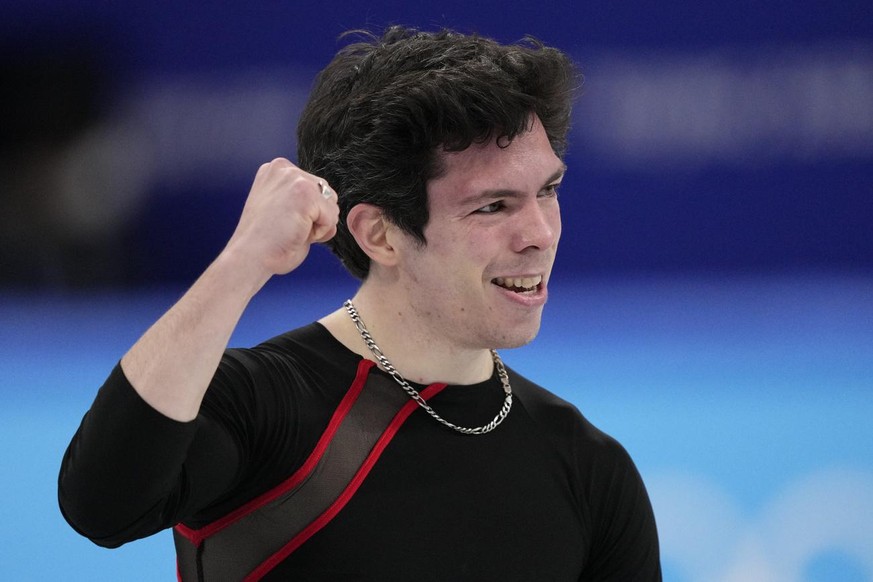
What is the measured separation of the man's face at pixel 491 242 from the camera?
223 cm

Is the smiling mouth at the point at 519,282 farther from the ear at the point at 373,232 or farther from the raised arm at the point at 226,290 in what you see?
the raised arm at the point at 226,290

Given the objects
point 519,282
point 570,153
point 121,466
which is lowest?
point 121,466

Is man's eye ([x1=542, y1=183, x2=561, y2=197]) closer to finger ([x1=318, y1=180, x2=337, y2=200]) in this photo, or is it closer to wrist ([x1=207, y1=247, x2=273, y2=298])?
finger ([x1=318, y1=180, x2=337, y2=200])

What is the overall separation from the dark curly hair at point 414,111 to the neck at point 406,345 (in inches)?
5.8

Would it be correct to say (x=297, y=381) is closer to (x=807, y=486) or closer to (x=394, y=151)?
(x=394, y=151)

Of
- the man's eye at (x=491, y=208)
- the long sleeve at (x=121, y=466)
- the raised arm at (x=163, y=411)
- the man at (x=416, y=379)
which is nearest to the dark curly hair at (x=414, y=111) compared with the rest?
the man at (x=416, y=379)

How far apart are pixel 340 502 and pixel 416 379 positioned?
305mm

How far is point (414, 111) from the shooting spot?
88.2 inches

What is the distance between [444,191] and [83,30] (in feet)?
19.5

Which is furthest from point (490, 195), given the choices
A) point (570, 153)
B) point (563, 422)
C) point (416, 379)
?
point (570, 153)

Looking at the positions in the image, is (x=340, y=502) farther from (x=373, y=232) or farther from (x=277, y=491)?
(x=373, y=232)

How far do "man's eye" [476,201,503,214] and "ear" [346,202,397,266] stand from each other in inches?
7.2

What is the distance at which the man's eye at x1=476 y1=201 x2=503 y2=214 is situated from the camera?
2.26m

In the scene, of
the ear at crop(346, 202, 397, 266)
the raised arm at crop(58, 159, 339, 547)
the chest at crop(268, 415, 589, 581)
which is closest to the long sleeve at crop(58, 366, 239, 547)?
the raised arm at crop(58, 159, 339, 547)
